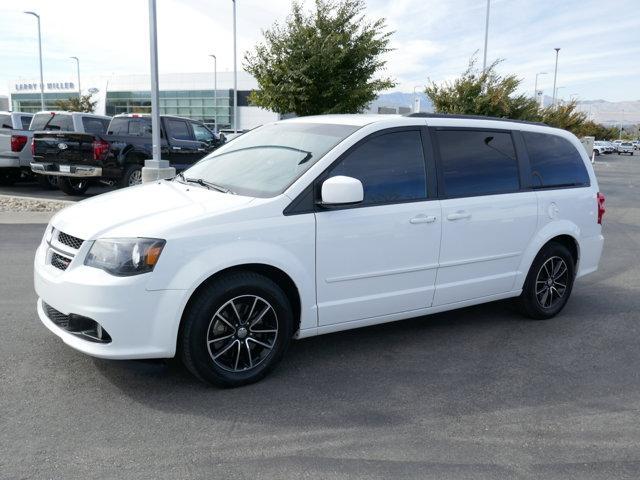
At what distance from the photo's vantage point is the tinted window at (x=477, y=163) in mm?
4871

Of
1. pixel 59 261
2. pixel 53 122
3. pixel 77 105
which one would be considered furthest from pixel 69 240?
pixel 77 105

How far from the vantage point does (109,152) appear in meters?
12.7

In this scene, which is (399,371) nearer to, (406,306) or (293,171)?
(406,306)

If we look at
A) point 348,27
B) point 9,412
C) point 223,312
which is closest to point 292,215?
point 223,312

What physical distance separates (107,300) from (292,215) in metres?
1.26

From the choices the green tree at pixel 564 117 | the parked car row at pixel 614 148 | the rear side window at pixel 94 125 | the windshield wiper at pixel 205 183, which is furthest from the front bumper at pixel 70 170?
the parked car row at pixel 614 148

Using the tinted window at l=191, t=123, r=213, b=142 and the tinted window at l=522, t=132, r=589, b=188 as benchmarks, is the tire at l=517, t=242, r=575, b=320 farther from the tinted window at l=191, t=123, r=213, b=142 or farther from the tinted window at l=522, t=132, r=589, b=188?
the tinted window at l=191, t=123, r=213, b=142

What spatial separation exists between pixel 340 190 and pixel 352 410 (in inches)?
54.9

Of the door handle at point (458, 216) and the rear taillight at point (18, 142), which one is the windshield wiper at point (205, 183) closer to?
the door handle at point (458, 216)

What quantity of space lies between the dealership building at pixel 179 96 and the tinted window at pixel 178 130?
163ft

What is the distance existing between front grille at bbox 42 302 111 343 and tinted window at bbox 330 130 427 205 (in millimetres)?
1814

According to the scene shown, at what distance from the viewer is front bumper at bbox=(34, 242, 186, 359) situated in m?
3.56

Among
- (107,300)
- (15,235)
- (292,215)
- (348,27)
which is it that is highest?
(348,27)

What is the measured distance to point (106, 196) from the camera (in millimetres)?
4551
